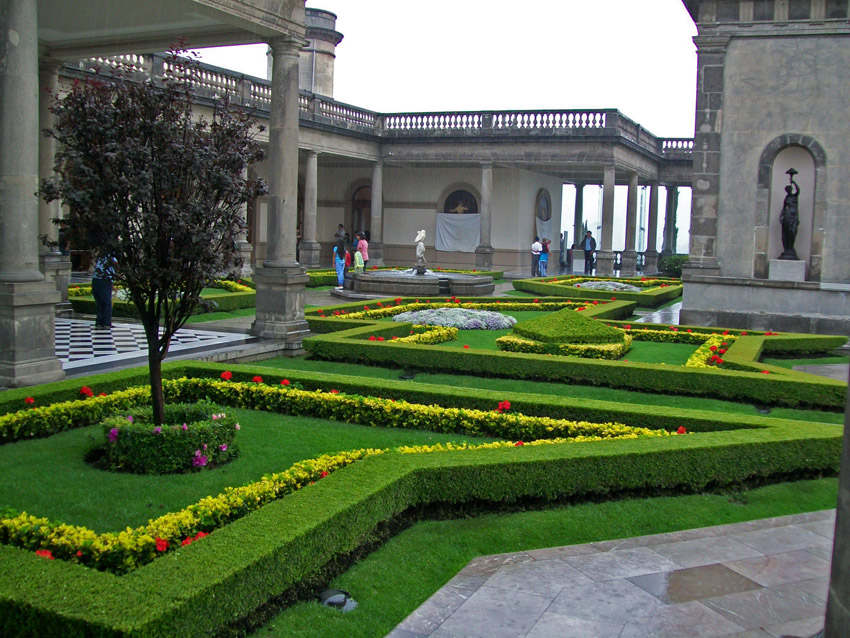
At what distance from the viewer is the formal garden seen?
4.43 metres

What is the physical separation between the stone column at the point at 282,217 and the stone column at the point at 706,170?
344 inches

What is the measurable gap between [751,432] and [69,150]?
6.48m

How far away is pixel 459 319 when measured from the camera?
15.9 metres

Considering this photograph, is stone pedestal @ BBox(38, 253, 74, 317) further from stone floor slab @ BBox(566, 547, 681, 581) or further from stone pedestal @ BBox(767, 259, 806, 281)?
stone pedestal @ BBox(767, 259, 806, 281)

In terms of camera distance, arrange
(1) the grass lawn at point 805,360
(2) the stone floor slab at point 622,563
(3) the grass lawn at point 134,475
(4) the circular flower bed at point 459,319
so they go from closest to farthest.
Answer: (2) the stone floor slab at point 622,563, (3) the grass lawn at point 134,475, (1) the grass lawn at point 805,360, (4) the circular flower bed at point 459,319

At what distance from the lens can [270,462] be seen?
22.8 feet

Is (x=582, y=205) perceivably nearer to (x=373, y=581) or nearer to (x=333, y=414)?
(x=333, y=414)

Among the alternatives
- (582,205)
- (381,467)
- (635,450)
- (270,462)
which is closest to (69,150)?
(270,462)

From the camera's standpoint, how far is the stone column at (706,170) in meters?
16.8

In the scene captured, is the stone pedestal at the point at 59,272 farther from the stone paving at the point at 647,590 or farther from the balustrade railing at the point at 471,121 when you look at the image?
the stone paving at the point at 647,590

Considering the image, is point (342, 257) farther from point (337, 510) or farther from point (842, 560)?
point (842, 560)

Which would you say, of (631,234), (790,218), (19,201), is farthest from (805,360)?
(631,234)

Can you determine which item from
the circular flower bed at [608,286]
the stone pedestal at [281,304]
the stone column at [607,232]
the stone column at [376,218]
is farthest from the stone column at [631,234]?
the stone pedestal at [281,304]

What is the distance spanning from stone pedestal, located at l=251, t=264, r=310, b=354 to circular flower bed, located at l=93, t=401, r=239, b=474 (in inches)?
225
